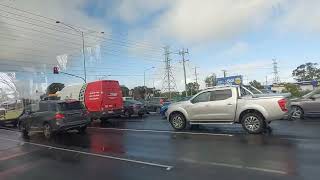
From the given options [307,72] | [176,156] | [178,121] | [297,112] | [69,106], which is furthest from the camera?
[307,72]

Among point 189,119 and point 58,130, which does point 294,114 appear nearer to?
point 189,119

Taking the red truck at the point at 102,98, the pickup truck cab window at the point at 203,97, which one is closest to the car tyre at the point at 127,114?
the red truck at the point at 102,98

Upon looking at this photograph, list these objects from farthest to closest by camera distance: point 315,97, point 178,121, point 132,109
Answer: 1. point 132,109
2. point 315,97
3. point 178,121

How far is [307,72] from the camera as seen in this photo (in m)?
123

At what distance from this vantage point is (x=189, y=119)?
16125mm

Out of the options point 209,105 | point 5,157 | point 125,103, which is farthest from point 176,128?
point 125,103

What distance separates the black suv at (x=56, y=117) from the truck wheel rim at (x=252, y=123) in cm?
793

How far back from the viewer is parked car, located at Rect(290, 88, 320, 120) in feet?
64.1

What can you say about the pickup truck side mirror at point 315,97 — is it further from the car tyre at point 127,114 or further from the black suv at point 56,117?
the car tyre at point 127,114

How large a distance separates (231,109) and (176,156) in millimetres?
5098

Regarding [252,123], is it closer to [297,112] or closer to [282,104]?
[282,104]

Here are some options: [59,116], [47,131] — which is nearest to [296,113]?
[59,116]

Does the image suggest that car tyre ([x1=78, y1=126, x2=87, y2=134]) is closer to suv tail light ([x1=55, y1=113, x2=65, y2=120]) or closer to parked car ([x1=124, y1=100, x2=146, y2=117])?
suv tail light ([x1=55, y1=113, x2=65, y2=120])

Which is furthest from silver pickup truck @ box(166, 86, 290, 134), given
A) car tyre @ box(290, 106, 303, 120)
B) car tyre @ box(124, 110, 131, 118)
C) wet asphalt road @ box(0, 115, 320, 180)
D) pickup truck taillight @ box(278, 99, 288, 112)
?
car tyre @ box(124, 110, 131, 118)
